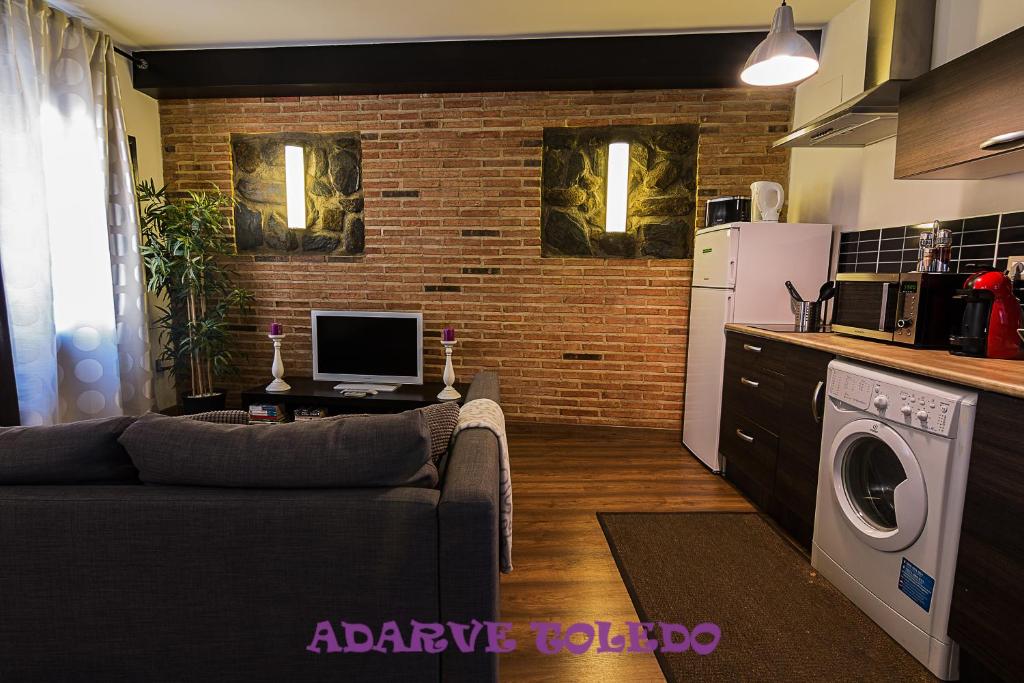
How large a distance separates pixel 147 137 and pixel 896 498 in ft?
16.6

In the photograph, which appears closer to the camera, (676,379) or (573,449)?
(573,449)

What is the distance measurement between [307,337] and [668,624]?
339cm

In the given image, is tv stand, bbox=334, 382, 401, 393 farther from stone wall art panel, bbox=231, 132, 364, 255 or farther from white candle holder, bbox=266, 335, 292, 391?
stone wall art panel, bbox=231, 132, 364, 255

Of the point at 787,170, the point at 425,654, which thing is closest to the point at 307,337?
the point at 425,654

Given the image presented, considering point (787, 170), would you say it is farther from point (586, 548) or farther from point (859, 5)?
point (586, 548)

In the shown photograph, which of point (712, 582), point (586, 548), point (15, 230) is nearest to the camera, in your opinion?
point (712, 582)

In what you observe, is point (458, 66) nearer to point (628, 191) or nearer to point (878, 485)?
point (628, 191)

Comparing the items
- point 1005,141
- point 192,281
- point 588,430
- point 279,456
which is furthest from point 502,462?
point 192,281

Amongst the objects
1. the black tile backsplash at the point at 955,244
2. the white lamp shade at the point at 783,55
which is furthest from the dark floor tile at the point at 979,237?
the white lamp shade at the point at 783,55

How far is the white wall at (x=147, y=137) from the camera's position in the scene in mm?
3605

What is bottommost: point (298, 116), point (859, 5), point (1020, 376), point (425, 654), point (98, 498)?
point (425, 654)

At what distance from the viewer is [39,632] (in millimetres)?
1084

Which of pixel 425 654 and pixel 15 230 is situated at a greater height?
pixel 15 230

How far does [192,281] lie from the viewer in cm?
349
